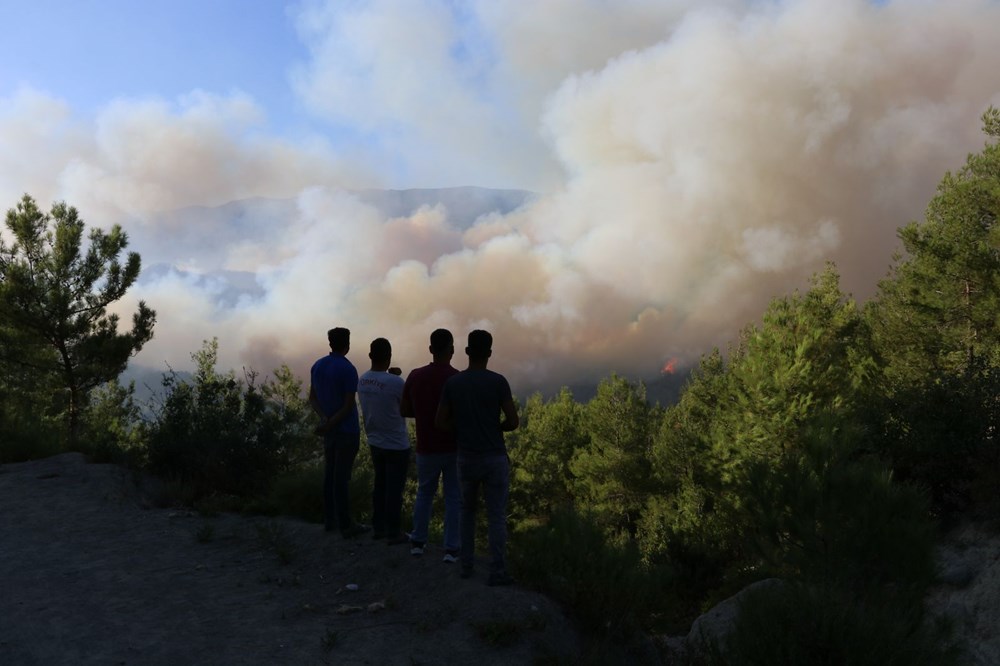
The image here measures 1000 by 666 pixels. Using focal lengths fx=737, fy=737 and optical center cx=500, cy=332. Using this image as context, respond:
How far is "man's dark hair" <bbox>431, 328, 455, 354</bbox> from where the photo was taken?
20.8 feet

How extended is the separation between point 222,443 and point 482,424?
7.07m

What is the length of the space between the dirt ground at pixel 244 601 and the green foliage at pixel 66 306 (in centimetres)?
1559

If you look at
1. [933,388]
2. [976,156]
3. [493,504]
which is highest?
[976,156]

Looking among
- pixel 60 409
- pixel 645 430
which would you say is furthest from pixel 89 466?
pixel 645 430

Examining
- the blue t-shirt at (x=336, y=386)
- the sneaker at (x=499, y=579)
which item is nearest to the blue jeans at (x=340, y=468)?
the blue t-shirt at (x=336, y=386)

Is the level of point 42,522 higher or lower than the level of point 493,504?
lower

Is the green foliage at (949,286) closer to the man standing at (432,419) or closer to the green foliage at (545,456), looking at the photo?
the man standing at (432,419)

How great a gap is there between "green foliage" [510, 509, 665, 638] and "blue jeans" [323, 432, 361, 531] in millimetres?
Answer: 1956

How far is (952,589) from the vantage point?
11477 millimetres

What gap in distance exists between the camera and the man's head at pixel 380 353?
23.6ft

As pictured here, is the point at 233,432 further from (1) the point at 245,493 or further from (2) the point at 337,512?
(2) the point at 337,512

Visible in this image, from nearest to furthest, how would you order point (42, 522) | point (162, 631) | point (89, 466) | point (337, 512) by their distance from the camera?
1. point (162, 631)
2. point (337, 512)
3. point (42, 522)
4. point (89, 466)

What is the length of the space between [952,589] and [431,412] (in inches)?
383

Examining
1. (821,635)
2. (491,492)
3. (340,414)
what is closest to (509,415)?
(491,492)
